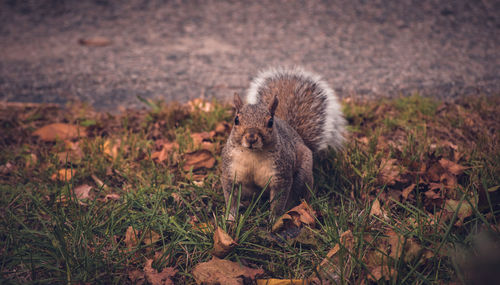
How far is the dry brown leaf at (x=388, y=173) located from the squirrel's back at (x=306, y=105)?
1.24 feet

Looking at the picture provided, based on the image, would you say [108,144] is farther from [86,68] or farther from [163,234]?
[86,68]

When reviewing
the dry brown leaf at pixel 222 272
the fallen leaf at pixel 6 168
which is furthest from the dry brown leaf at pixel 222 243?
the fallen leaf at pixel 6 168

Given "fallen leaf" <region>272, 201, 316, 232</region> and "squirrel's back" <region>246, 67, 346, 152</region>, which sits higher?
"squirrel's back" <region>246, 67, 346, 152</region>

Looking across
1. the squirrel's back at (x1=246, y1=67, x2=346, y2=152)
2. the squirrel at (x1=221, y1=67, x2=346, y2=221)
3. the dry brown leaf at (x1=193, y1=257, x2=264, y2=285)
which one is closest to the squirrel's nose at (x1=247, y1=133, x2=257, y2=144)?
the squirrel at (x1=221, y1=67, x2=346, y2=221)

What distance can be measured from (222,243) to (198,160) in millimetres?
1014

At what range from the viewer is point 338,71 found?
13.8ft

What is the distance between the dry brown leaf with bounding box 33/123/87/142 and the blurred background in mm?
583

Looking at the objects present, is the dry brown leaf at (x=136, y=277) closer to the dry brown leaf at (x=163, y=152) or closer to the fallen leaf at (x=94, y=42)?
the dry brown leaf at (x=163, y=152)

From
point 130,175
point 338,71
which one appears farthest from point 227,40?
point 130,175

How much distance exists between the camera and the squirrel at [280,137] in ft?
5.78

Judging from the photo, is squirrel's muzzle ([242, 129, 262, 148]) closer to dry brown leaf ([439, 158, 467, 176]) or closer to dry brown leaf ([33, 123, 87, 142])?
dry brown leaf ([439, 158, 467, 176])

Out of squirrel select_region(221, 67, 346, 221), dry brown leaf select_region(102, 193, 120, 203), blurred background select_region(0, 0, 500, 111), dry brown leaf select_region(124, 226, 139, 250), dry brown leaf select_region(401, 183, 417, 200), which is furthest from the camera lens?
blurred background select_region(0, 0, 500, 111)

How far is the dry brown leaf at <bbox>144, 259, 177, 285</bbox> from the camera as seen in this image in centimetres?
145

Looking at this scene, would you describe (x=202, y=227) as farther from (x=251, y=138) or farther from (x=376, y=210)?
(x=376, y=210)
